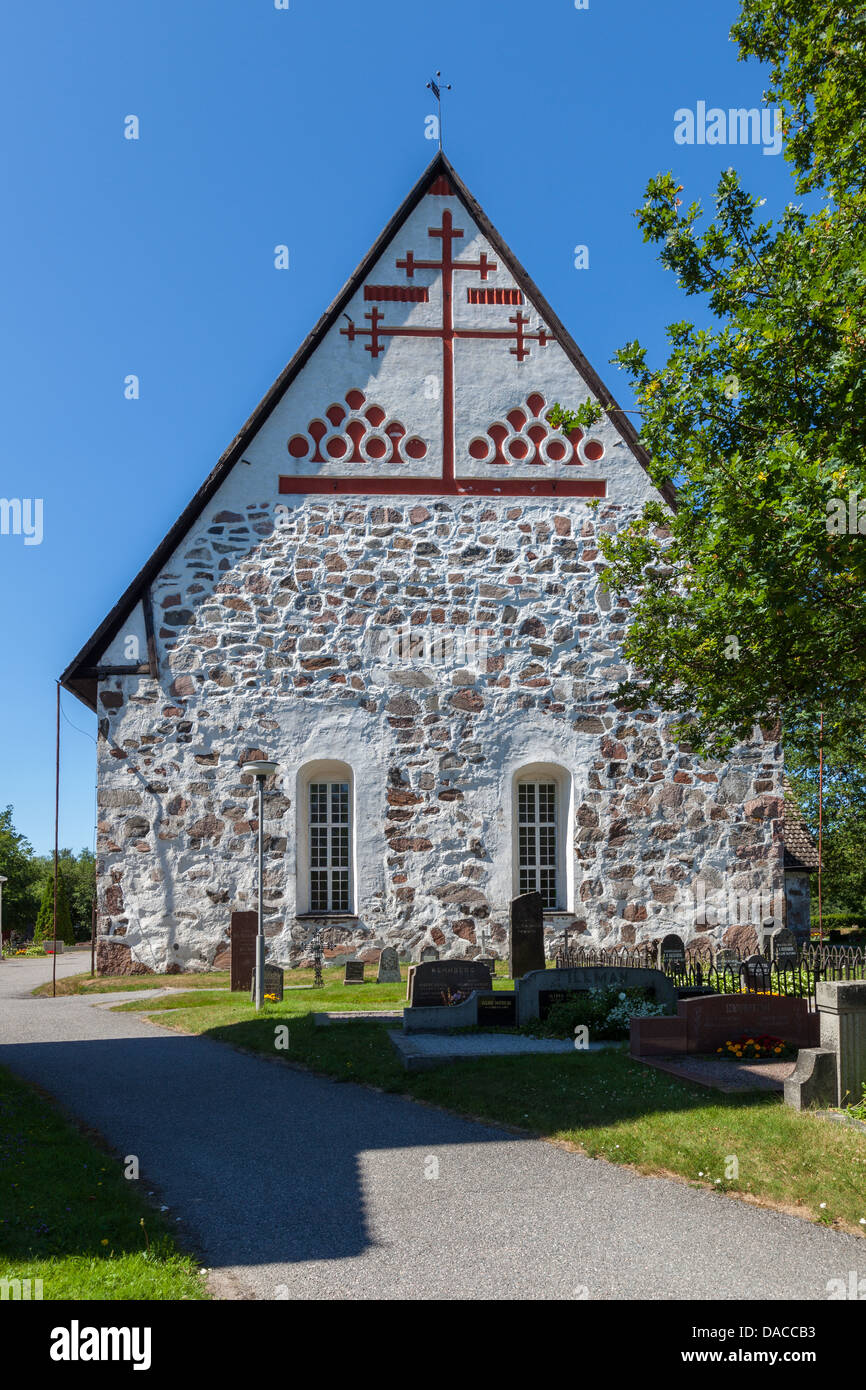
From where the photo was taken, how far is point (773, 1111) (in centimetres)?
798

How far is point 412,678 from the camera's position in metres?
18.5

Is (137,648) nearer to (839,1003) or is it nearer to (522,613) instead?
(522,613)

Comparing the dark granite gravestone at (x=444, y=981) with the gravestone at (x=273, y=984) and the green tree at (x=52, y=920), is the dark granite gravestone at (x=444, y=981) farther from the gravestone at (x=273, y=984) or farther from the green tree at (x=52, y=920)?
the green tree at (x=52, y=920)

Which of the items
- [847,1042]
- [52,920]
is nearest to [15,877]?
[52,920]

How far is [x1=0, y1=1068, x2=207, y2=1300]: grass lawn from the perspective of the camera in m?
4.94

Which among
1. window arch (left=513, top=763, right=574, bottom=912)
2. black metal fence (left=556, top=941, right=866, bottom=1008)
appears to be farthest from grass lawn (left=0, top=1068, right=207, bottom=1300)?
window arch (left=513, top=763, right=574, bottom=912)

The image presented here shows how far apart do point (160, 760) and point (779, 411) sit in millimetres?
12016

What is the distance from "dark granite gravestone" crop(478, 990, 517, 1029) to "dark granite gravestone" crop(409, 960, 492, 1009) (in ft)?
Answer: 1.42

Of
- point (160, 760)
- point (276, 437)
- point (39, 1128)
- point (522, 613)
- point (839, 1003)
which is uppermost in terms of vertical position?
point (276, 437)

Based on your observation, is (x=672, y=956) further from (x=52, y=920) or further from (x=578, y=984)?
(x=52, y=920)

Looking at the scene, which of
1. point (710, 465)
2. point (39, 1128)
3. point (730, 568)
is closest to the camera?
point (39, 1128)

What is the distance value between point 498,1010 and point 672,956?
15.1 feet

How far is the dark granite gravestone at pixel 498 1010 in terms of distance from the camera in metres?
12.4

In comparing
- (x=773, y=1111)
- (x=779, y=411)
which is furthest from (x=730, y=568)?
(x=773, y=1111)
